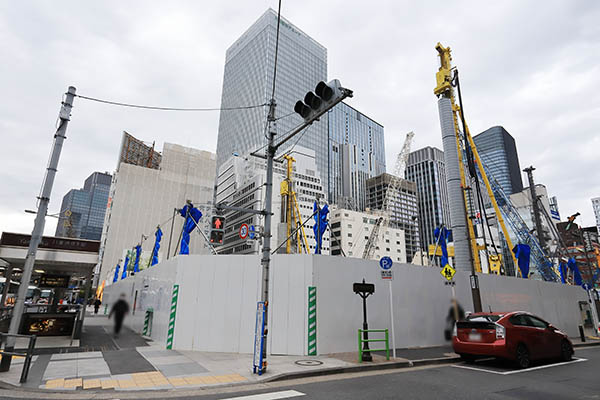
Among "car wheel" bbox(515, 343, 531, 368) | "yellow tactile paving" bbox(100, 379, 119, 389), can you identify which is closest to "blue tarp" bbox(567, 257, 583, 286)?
"car wheel" bbox(515, 343, 531, 368)

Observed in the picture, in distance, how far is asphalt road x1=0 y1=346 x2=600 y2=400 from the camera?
21.1ft

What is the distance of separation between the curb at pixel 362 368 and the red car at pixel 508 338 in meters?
0.75

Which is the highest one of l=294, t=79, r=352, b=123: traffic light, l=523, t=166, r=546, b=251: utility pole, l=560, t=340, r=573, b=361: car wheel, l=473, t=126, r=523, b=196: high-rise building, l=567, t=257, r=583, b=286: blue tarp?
l=473, t=126, r=523, b=196: high-rise building

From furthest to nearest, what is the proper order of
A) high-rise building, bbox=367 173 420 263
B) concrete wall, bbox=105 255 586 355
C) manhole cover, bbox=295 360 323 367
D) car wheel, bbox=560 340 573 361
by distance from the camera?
high-rise building, bbox=367 173 420 263, concrete wall, bbox=105 255 586 355, car wheel, bbox=560 340 573 361, manhole cover, bbox=295 360 323 367

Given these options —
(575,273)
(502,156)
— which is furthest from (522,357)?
(502,156)

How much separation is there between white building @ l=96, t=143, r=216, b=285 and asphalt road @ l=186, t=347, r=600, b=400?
A: 7914 cm

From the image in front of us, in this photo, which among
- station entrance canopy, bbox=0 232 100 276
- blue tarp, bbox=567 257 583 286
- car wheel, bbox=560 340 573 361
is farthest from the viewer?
blue tarp, bbox=567 257 583 286

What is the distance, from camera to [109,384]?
7133 mm

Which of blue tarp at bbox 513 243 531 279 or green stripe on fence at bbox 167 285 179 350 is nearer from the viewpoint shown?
green stripe on fence at bbox 167 285 179 350

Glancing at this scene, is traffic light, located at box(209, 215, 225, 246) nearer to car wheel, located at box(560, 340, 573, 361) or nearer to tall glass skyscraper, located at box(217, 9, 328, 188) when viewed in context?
car wheel, located at box(560, 340, 573, 361)

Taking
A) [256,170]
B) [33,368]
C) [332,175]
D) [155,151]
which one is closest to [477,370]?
[33,368]

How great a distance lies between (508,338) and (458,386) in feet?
10.5

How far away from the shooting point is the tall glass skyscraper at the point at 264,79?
453ft

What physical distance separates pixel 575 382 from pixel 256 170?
116m
